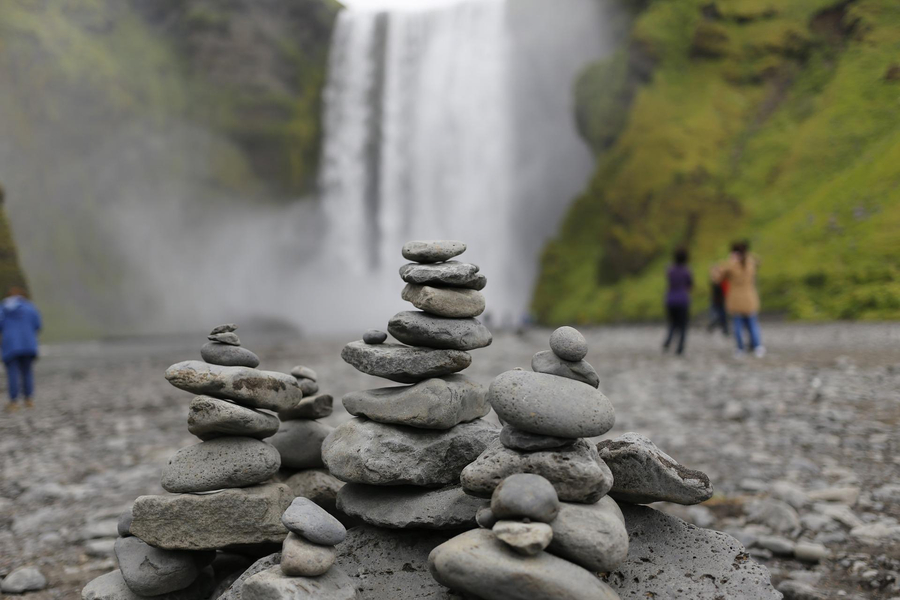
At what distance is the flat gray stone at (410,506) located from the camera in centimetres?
441

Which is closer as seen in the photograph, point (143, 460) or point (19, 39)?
point (143, 460)

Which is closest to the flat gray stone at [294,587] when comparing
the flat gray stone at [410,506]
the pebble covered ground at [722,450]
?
the flat gray stone at [410,506]

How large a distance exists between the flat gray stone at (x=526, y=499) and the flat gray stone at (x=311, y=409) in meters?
2.51

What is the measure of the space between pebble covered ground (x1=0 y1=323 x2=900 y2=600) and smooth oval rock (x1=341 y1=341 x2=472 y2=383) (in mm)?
3025

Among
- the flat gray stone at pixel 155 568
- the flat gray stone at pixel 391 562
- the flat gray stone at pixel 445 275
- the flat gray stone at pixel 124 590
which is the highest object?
the flat gray stone at pixel 445 275

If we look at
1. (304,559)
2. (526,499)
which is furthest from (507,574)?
(304,559)

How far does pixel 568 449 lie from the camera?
4031 mm

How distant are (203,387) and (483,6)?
54393 millimetres

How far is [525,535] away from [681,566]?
1523 mm

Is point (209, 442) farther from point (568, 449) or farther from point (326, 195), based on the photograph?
point (326, 195)

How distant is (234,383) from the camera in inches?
186

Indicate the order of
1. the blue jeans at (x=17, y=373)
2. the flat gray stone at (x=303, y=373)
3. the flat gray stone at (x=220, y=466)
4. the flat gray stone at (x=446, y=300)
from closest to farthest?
the flat gray stone at (x=220, y=466), the flat gray stone at (x=446, y=300), the flat gray stone at (x=303, y=373), the blue jeans at (x=17, y=373)

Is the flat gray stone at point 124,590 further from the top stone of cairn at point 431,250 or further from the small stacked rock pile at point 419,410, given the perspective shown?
the top stone of cairn at point 431,250

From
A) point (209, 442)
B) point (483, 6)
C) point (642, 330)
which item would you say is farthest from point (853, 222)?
point (483, 6)
